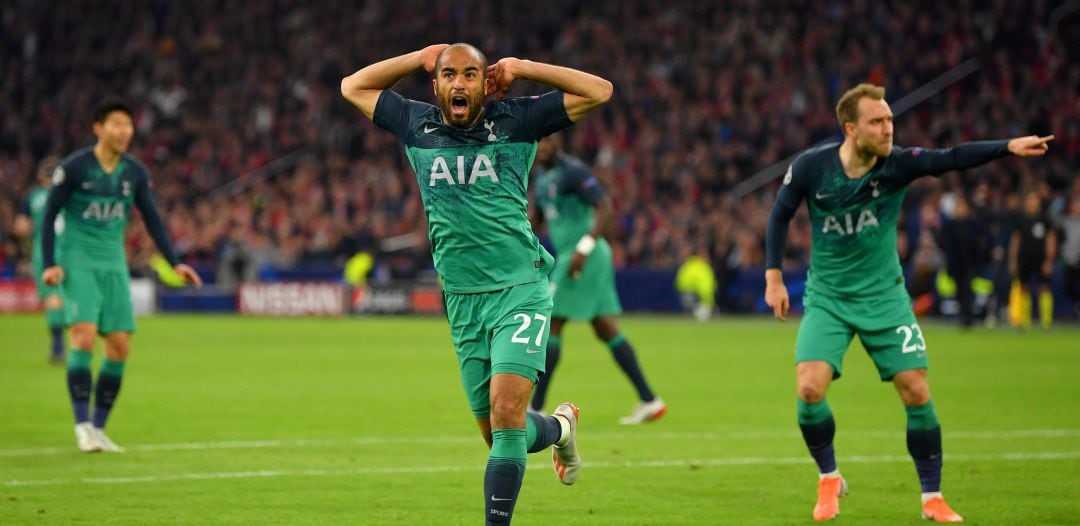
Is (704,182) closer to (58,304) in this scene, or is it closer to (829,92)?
(829,92)

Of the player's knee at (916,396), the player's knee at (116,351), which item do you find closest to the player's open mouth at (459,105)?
the player's knee at (916,396)

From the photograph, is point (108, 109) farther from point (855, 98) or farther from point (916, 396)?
point (916, 396)

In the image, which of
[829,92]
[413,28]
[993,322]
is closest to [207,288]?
[413,28]

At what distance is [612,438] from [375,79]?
577cm

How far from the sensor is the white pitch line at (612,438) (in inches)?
478

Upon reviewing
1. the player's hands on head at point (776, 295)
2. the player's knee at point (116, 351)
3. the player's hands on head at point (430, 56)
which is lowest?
the player's knee at point (116, 351)

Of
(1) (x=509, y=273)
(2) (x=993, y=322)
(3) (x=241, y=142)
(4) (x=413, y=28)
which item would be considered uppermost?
(4) (x=413, y=28)

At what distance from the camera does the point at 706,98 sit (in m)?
39.3

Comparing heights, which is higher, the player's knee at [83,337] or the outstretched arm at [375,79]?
the outstretched arm at [375,79]

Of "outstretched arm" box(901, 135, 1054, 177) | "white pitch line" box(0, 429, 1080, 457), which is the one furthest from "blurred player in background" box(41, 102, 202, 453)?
"outstretched arm" box(901, 135, 1054, 177)

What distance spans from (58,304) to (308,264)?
18702 millimetres

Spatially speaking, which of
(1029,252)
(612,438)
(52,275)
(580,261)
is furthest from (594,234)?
(1029,252)

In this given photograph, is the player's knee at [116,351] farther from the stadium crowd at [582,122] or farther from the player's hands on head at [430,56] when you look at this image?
the stadium crowd at [582,122]

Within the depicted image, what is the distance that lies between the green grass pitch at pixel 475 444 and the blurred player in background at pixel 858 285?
43 cm
